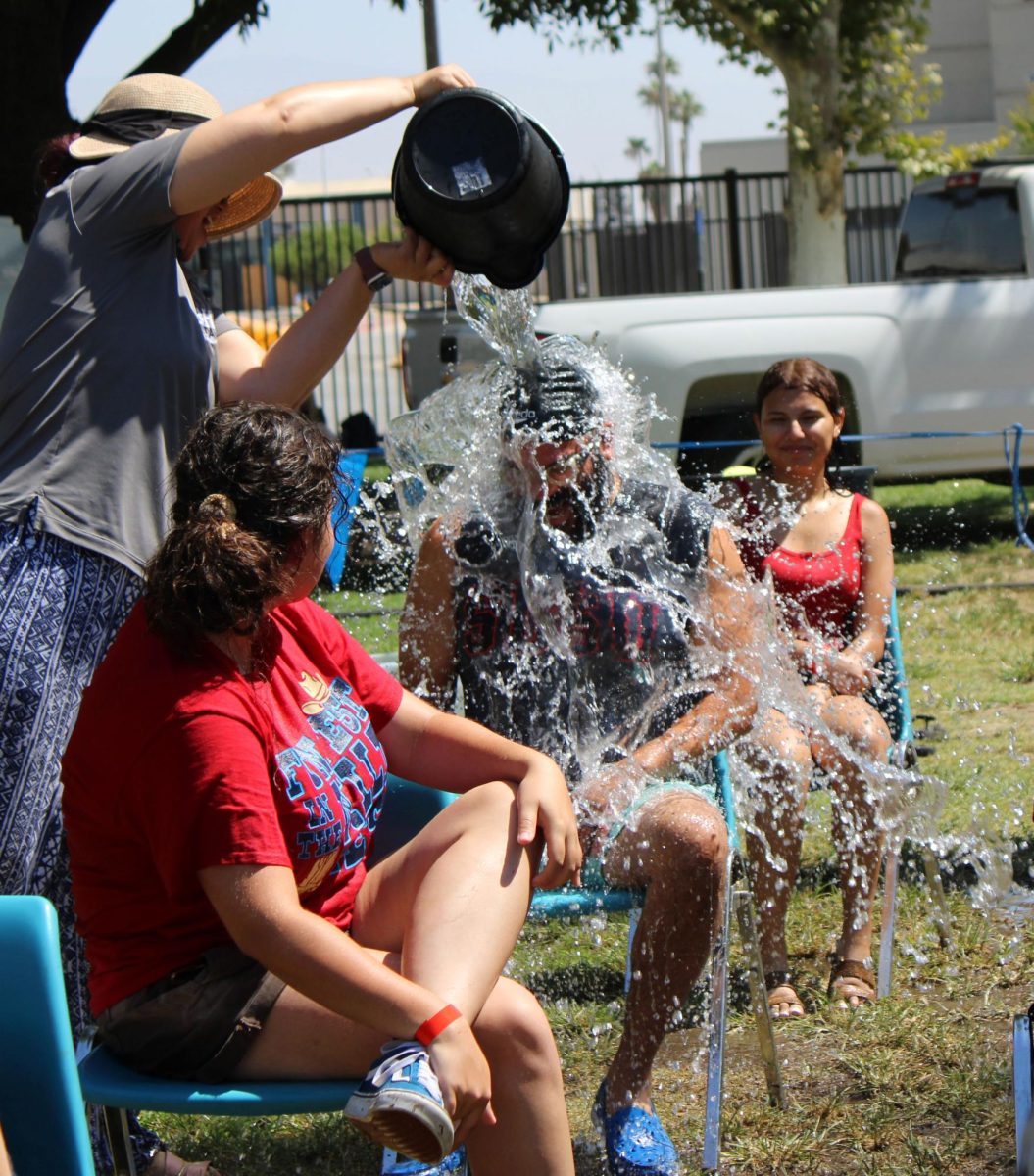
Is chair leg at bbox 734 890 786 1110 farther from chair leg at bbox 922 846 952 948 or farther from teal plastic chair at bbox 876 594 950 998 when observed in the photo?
chair leg at bbox 922 846 952 948

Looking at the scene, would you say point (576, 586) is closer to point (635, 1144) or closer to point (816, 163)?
point (635, 1144)

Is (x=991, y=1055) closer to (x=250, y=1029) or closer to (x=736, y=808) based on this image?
Result: (x=736, y=808)

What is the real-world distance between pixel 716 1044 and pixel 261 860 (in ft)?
3.92

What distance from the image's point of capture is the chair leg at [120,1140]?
2.48 meters

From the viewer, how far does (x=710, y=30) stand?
14.1m

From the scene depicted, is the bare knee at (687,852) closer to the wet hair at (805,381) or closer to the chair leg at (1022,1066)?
the chair leg at (1022,1066)

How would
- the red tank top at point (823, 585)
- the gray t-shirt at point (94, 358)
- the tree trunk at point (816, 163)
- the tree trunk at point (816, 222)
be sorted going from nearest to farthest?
the gray t-shirt at point (94, 358) → the red tank top at point (823, 585) → the tree trunk at point (816, 163) → the tree trunk at point (816, 222)

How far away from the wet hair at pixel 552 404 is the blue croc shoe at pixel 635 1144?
131cm

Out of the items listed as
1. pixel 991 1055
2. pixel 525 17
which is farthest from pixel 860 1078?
pixel 525 17

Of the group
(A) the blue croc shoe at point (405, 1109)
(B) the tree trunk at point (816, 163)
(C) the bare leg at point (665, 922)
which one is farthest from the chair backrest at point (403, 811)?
(B) the tree trunk at point (816, 163)

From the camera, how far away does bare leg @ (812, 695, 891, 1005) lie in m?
3.67

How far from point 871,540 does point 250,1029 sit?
7.76 feet

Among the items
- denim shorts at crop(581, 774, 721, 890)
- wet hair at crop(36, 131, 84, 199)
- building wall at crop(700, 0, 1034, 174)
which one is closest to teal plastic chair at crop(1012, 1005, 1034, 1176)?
denim shorts at crop(581, 774, 721, 890)

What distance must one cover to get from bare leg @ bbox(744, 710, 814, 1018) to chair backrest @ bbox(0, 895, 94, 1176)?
203cm
